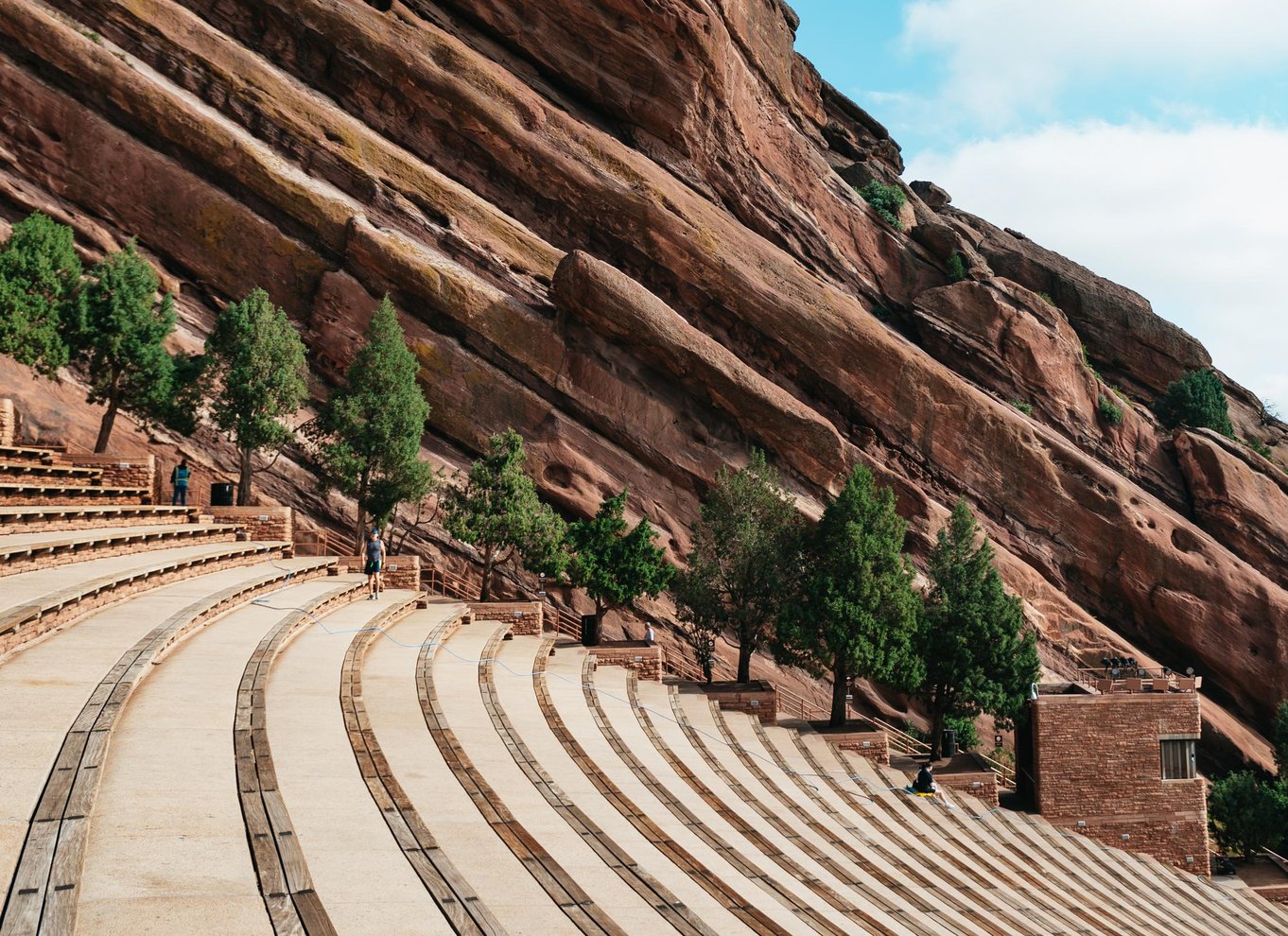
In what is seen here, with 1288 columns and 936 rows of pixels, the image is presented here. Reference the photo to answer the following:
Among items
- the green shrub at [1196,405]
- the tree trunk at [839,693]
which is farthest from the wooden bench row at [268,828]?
the green shrub at [1196,405]

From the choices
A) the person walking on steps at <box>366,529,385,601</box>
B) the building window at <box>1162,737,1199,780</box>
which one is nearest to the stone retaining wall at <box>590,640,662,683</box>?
the person walking on steps at <box>366,529,385,601</box>

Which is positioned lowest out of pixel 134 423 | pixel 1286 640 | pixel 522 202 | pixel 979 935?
pixel 979 935

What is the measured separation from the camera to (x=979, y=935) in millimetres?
11188

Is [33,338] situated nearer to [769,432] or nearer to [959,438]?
[769,432]

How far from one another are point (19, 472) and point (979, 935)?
2032 cm

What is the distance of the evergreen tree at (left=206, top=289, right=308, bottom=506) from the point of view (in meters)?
25.9

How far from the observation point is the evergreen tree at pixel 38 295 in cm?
2509

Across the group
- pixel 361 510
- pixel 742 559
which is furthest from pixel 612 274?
pixel 361 510

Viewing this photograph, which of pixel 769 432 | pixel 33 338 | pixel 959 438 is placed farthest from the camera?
pixel 959 438

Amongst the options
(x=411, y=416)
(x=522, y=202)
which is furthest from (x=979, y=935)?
(x=522, y=202)

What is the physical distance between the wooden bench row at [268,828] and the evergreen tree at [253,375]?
52.0ft

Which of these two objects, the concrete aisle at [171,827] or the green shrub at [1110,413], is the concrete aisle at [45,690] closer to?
the concrete aisle at [171,827]

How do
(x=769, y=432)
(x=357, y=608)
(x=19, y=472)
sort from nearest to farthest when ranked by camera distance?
(x=357, y=608) < (x=19, y=472) < (x=769, y=432)

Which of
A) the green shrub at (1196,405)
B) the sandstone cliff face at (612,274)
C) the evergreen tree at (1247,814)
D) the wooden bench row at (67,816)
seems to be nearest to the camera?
the wooden bench row at (67,816)
